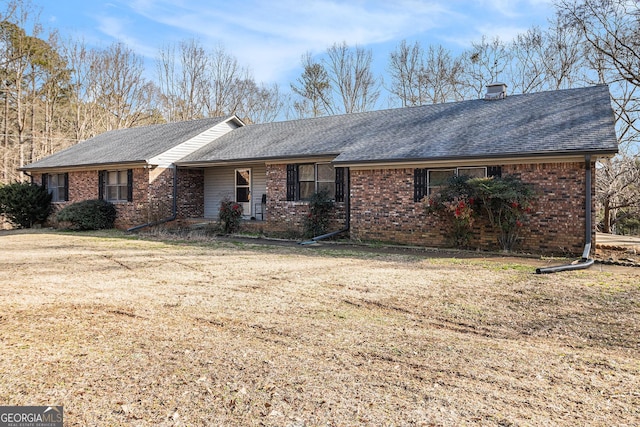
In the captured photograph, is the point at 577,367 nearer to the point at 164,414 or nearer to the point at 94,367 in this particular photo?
the point at 164,414

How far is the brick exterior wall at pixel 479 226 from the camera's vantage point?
33.5 ft

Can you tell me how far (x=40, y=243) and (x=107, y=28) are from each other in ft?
78.0

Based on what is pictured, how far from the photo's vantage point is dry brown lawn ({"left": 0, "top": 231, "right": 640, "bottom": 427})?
2.93m

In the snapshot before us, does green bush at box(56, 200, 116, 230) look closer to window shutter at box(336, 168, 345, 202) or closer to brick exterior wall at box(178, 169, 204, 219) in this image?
brick exterior wall at box(178, 169, 204, 219)

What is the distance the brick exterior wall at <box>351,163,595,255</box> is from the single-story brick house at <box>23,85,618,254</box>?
25mm

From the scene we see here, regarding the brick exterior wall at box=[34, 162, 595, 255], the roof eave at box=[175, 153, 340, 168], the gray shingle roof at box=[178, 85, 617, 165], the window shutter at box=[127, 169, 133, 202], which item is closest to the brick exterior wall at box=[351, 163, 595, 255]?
the brick exterior wall at box=[34, 162, 595, 255]

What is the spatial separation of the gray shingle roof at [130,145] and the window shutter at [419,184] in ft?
34.3

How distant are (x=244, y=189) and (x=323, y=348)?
1458 cm

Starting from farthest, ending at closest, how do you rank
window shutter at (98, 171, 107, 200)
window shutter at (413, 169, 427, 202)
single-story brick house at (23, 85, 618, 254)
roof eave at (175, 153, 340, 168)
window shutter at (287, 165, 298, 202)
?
window shutter at (98, 171, 107, 200)
window shutter at (287, 165, 298, 202)
roof eave at (175, 153, 340, 168)
window shutter at (413, 169, 427, 202)
single-story brick house at (23, 85, 618, 254)

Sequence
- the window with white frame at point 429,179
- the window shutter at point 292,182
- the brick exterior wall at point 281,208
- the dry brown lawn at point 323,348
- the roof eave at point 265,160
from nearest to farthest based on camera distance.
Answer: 1. the dry brown lawn at point 323,348
2. the window with white frame at point 429,179
3. the roof eave at point 265,160
4. the brick exterior wall at point 281,208
5. the window shutter at point 292,182

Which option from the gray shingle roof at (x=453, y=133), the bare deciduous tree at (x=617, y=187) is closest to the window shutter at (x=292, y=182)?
the gray shingle roof at (x=453, y=133)

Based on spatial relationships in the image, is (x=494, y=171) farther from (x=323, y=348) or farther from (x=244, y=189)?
(x=244, y=189)

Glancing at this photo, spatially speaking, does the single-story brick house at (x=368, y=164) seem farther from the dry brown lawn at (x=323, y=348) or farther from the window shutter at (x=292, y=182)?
the dry brown lawn at (x=323, y=348)

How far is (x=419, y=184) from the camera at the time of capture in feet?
39.9
